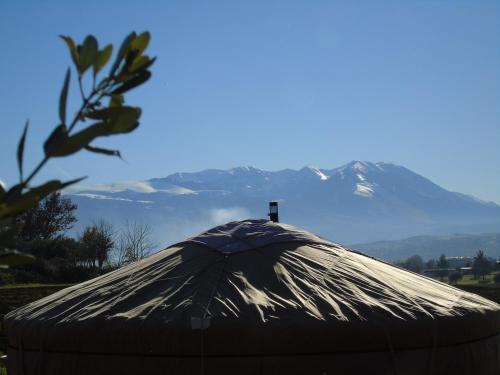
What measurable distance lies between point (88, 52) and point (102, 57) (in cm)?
5

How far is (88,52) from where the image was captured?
137 centimetres

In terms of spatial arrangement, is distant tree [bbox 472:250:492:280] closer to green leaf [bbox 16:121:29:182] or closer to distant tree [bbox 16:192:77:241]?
distant tree [bbox 16:192:77:241]

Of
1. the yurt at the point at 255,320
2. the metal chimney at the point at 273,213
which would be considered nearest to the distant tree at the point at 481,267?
the metal chimney at the point at 273,213

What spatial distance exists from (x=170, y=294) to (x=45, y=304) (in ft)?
4.50

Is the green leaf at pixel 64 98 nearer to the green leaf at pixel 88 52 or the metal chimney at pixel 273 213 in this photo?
the green leaf at pixel 88 52

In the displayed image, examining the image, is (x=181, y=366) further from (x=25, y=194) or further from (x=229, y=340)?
(x=25, y=194)

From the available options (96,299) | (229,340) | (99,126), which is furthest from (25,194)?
(96,299)

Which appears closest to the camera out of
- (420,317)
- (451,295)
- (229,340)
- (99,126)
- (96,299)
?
(99,126)

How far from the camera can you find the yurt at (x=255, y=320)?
15.2ft

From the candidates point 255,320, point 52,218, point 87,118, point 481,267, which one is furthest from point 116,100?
point 481,267

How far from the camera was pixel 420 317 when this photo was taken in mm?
4961

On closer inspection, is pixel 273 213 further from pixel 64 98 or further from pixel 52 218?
pixel 52 218

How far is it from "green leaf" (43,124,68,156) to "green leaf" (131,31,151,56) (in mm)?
239

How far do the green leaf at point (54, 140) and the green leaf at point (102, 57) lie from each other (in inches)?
5.5
